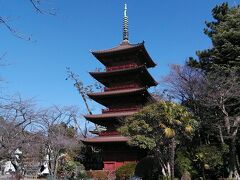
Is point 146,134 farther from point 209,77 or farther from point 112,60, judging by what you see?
point 112,60

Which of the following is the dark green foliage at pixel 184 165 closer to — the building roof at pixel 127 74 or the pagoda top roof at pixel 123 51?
the building roof at pixel 127 74

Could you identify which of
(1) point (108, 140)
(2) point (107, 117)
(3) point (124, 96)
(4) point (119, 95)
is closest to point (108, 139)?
(1) point (108, 140)

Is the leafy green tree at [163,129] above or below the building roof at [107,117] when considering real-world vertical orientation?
Answer: below

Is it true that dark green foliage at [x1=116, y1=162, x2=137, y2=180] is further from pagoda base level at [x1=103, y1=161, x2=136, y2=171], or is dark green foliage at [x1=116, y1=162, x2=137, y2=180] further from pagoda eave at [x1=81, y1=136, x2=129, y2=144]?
pagoda eave at [x1=81, y1=136, x2=129, y2=144]

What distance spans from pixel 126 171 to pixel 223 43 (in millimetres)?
15017

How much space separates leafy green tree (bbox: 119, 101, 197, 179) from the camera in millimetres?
25413

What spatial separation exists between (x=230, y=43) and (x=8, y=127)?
20638 millimetres

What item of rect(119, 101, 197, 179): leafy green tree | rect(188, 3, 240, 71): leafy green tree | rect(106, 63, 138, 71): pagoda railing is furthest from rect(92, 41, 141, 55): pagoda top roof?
rect(119, 101, 197, 179): leafy green tree

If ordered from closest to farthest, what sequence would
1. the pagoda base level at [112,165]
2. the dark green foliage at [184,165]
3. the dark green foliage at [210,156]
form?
the dark green foliage at [210,156] < the dark green foliage at [184,165] < the pagoda base level at [112,165]

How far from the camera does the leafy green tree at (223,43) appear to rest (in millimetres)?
31297

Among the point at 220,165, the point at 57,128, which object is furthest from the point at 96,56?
the point at 220,165

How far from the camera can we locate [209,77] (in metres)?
29.0


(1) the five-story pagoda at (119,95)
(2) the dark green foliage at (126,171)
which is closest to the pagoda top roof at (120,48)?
(1) the five-story pagoda at (119,95)

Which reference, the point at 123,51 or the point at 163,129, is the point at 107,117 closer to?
the point at 123,51
